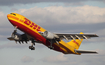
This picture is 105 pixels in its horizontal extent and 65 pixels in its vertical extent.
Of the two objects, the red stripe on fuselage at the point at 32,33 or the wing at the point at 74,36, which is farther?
the wing at the point at 74,36

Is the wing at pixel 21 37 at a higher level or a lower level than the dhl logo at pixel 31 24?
lower

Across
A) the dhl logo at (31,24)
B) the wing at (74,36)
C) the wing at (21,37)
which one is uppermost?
the dhl logo at (31,24)

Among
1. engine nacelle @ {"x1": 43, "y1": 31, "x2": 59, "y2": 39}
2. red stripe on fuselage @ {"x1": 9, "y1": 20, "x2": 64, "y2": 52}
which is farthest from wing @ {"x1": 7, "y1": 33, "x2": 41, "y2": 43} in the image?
engine nacelle @ {"x1": 43, "y1": 31, "x2": 59, "y2": 39}

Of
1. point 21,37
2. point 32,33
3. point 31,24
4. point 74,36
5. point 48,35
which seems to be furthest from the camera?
point 21,37

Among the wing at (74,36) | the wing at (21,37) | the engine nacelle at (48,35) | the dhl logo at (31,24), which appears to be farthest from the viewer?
the wing at (21,37)

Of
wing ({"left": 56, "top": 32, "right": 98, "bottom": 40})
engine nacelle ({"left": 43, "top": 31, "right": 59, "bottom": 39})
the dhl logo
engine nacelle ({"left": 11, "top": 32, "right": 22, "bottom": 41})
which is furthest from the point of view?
engine nacelle ({"left": 11, "top": 32, "right": 22, "bottom": 41})

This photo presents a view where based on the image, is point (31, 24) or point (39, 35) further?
point (39, 35)

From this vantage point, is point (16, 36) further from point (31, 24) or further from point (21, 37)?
point (31, 24)

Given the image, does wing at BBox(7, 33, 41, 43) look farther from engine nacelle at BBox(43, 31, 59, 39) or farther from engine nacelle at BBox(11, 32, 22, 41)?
engine nacelle at BBox(43, 31, 59, 39)

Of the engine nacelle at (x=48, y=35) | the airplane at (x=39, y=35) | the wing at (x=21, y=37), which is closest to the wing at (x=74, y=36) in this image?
the airplane at (x=39, y=35)

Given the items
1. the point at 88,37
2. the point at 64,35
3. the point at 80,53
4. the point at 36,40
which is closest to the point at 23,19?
the point at 36,40

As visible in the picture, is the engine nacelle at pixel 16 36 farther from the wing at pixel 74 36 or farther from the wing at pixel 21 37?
the wing at pixel 74 36

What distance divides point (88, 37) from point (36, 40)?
1304cm

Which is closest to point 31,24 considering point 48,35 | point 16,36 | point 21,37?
point 48,35
